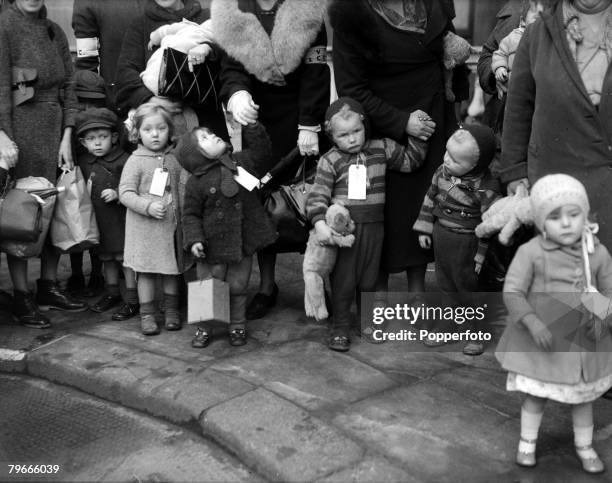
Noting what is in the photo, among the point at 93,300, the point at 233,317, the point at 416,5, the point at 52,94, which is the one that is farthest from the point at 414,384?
the point at 52,94

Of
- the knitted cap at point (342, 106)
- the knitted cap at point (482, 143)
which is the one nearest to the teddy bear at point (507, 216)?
the knitted cap at point (482, 143)

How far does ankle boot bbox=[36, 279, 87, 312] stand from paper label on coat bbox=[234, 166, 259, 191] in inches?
60.9

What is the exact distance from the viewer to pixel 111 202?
546 cm

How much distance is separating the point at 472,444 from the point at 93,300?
3.04 m

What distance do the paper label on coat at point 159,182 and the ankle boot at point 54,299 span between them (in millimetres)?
1061

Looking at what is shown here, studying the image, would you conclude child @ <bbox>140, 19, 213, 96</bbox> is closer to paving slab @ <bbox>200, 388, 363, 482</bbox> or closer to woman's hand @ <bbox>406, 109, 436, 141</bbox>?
woman's hand @ <bbox>406, 109, 436, 141</bbox>

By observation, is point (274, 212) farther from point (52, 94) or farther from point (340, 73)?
point (52, 94)

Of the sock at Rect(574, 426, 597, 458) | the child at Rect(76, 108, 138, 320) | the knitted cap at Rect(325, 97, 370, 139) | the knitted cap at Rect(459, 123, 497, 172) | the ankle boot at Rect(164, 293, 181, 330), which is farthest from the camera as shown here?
the child at Rect(76, 108, 138, 320)

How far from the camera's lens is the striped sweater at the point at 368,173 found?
468 centimetres

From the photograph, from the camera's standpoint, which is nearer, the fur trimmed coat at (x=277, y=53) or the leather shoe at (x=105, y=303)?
the fur trimmed coat at (x=277, y=53)

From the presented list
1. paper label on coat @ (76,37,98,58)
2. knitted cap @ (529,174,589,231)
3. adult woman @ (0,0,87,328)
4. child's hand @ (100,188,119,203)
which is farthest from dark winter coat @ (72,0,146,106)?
→ knitted cap @ (529,174,589,231)

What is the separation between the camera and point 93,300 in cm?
581

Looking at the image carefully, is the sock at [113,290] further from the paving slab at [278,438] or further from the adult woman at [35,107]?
the paving slab at [278,438]

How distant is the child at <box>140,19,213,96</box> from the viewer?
4973 millimetres
